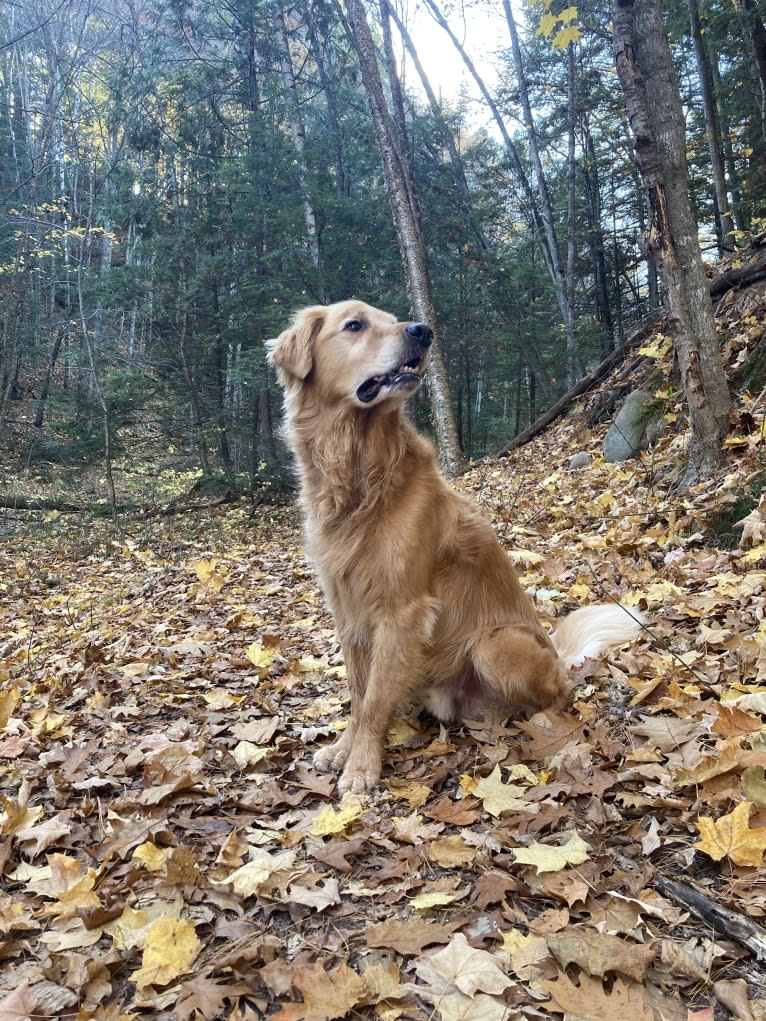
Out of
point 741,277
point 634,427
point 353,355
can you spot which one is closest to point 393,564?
point 353,355

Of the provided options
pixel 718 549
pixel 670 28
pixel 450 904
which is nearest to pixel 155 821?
pixel 450 904

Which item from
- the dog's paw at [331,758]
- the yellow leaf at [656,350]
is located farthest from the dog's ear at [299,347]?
the yellow leaf at [656,350]

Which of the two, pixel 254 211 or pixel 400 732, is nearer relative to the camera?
pixel 400 732

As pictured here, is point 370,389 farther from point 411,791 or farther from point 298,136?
point 298,136

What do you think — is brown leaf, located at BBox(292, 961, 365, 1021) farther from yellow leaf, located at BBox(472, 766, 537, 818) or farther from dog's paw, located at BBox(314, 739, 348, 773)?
dog's paw, located at BBox(314, 739, 348, 773)

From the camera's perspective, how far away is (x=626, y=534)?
5449 mm

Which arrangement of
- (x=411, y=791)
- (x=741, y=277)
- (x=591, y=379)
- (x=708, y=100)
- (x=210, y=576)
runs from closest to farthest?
1. (x=411, y=791)
2. (x=210, y=576)
3. (x=741, y=277)
4. (x=708, y=100)
5. (x=591, y=379)

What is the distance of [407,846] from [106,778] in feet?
4.49

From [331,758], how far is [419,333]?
2.08 meters

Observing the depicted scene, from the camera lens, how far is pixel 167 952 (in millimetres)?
1755

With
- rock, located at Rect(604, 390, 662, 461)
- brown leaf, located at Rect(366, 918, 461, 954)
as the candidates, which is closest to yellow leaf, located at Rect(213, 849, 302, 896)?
brown leaf, located at Rect(366, 918, 461, 954)

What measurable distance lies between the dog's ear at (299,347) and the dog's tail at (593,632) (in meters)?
1.95

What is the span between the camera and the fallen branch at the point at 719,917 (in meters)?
1.62

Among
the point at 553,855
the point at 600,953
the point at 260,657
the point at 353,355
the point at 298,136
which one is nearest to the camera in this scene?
the point at 600,953
